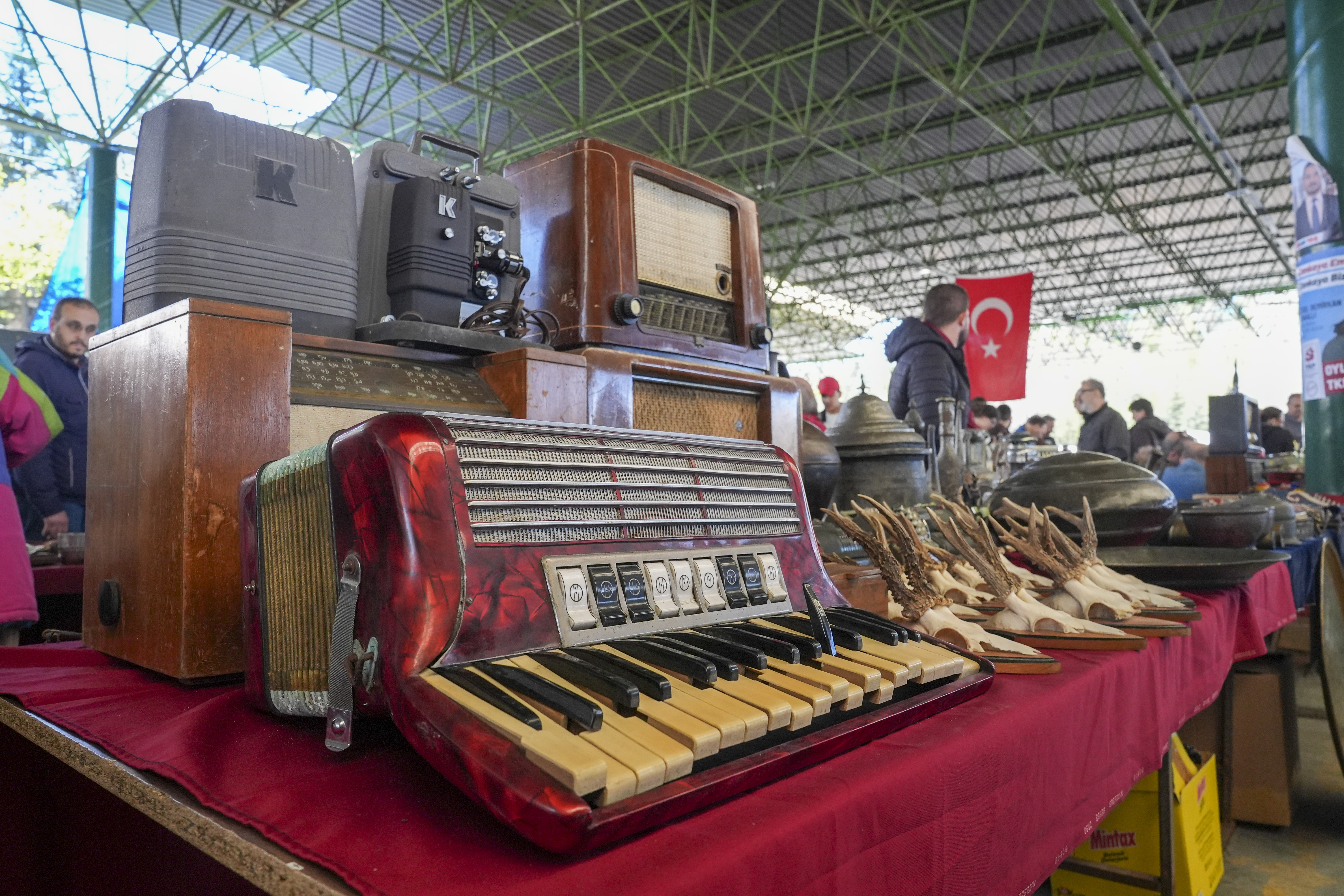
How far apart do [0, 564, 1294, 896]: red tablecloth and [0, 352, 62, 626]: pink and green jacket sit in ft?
2.05

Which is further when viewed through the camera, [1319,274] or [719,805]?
[1319,274]

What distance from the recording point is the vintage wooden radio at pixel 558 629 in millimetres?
554

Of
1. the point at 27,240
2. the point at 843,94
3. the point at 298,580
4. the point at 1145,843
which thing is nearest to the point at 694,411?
the point at 298,580

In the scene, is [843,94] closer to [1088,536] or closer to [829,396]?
[829,396]

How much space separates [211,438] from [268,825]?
0.53m

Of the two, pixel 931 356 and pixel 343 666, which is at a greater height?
pixel 931 356

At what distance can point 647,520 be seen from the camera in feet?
2.88

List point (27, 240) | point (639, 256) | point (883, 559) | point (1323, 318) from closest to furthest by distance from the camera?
point (883, 559) < point (639, 256) < point (1323, 318) < point (27, 240)

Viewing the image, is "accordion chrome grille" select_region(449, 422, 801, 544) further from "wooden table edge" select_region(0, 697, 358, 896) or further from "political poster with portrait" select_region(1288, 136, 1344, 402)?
"political poster with portrait" select_region(1288, 136, 1344, 402)

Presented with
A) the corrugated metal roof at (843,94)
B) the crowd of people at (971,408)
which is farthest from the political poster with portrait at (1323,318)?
the corrugated metal roof at (843,94)

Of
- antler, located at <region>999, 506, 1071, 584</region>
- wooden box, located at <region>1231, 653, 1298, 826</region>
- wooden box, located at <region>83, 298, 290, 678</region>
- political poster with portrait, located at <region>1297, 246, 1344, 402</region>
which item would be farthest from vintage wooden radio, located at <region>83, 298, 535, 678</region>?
political poster with portrait, located at <region>1297, 246, 1344, 402</region>

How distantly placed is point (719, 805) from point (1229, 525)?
2.09 m

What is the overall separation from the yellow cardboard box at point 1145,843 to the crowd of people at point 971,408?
2.55 ft

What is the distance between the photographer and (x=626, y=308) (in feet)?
4.72
